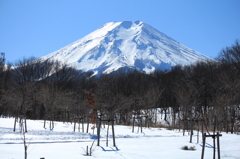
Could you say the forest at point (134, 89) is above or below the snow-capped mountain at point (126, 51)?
below

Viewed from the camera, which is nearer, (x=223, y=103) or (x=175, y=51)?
(x=223, y=103)

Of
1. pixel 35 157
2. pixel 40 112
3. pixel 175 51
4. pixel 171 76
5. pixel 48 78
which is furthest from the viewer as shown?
pixel 175 51

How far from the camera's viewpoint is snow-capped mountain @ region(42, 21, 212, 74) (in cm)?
10925

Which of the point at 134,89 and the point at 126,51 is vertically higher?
the point at 126,51

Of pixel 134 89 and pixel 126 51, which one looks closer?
pixel 134 89

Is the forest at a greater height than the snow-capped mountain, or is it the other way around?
the snow-capped mountain

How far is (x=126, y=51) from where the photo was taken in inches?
4995

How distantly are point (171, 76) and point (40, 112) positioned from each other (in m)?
23.3

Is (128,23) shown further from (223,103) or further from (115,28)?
(223,103)

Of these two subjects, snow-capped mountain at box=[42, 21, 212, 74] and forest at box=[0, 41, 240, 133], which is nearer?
forest at box=[0, 41, 240, 133]

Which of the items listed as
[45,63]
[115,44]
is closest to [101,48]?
[115,44]

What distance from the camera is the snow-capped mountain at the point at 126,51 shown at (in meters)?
109

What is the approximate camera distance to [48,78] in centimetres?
5397

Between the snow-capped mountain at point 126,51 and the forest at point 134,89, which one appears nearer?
the forest at point 134,89
